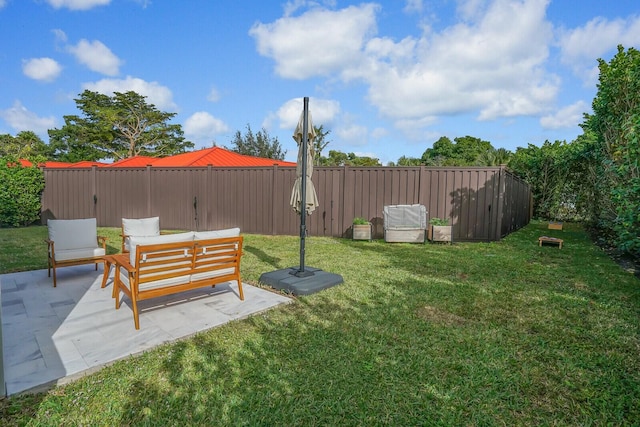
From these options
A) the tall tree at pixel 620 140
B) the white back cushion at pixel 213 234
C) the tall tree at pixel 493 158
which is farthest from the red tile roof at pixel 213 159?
the tall tree at pixel 493 158

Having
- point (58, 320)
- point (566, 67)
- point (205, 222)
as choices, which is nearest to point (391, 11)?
point (566, 67)

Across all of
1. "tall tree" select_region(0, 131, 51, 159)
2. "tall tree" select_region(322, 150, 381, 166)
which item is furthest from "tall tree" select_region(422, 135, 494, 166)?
"tall tree" select_region(0, 131, 51, 159)

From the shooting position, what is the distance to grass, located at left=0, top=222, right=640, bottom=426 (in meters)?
2.02

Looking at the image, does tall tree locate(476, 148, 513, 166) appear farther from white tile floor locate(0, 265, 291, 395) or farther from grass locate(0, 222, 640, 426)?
white tile floor locate(0, 265, 291, 395)

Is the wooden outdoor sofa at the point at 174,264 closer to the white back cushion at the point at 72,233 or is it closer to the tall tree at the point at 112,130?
the white back cushion at the point at 72,233

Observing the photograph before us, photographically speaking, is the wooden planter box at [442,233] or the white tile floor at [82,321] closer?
the white tile floor at [82,321]

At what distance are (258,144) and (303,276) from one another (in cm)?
2164

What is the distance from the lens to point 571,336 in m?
3.09

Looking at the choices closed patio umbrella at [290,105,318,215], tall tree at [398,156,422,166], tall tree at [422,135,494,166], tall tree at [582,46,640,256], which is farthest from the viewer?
tall tree at [422,135,494,166]

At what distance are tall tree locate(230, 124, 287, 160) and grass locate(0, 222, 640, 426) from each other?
71.2 feet

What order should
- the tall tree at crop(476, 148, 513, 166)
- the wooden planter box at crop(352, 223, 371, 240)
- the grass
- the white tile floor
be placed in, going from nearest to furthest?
the grass
the white tile floor
the wooden planter box at crop(352, 223, 371, 240)
the tall tree at crop(476, 148, 513, 166)

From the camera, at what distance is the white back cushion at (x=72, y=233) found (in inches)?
192

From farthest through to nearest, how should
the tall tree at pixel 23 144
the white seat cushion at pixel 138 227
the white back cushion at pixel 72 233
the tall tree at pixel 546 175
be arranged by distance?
1. the tall tree at pixel 23 144
2. the tall tree at pixel 546 175
3. the white seat cushion at pixel 138 227
4. the white back cushion at pixel 72 233

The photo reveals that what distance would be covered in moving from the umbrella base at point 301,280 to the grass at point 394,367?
18 centimetres
